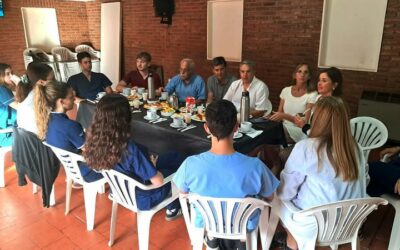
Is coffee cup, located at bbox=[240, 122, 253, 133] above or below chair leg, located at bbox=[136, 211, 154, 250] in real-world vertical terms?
above

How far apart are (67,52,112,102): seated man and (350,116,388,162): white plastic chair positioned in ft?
9.00

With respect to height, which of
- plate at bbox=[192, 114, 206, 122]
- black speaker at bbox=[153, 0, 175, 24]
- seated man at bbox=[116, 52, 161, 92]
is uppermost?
black speaker at bbox=[153, 0, 175, 24]

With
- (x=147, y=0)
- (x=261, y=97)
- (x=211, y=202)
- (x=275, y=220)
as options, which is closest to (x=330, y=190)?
(x=275, y=220)

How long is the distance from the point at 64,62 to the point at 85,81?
410cm

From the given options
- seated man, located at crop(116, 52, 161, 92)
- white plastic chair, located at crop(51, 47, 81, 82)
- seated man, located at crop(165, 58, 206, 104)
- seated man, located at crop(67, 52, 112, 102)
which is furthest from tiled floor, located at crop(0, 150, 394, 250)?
white plastic chair, located at crop(51, 47, 81, 82)

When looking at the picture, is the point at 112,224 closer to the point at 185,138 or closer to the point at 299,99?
the point at 185,138

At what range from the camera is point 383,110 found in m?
3.82

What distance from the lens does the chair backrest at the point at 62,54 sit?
714cm

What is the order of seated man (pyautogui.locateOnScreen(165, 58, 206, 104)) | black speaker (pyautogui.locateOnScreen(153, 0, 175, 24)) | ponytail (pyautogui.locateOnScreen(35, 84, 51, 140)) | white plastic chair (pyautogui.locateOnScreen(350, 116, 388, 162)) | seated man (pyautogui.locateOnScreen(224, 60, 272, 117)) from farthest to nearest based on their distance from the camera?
1. black speaker (pyautogui.locateOnScreen(153, 0, 175, 24))
2. seated man (pyautogui.locateOnScreen(165, 58, 206, 104))
3. seated man (pyautogui.locateOnScreen(224, 60, 272, 117))
4. white plastic chair (pyautogui.locateOnScreen(350, 116, 388, 162))
5. ponytail (pyautogui.locateOnScreen(35, 84, 51, 140))

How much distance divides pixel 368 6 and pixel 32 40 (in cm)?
697

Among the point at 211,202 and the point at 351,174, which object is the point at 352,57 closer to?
the point at 351,174

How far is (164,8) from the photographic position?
19.3ft

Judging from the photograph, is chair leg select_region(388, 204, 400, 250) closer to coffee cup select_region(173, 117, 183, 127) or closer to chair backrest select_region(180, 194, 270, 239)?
chair backrest select_region(180, 194, 270, 239)

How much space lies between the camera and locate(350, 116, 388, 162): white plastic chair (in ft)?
7.93
